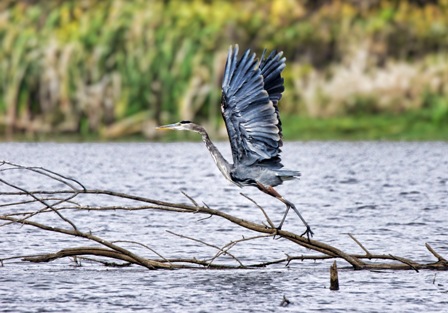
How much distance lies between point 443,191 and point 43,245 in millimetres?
10689

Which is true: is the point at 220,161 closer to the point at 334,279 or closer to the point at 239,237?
the point at 334,279

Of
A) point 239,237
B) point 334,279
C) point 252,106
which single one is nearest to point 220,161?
point 252,106

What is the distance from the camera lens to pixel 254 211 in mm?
22281

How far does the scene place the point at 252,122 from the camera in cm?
1324

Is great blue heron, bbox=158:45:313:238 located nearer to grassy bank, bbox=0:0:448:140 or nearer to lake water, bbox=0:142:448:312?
lake water, bbox=0:142:448:312

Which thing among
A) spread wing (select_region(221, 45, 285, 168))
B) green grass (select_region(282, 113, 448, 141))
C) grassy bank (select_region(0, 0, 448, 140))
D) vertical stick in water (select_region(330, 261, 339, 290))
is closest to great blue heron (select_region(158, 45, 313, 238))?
spread wing (select_region(221, 45, 285, 168))

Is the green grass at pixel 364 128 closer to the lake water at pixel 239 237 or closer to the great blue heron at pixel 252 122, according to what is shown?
the lake water at pixel 239 237

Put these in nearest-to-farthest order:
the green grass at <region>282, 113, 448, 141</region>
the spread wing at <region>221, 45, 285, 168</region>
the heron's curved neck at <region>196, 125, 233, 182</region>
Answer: the spread wing at <region>221, 45, 285, 168</region>
the heron's curved neck at <region>196, 125, 233, 182</region>
the green grass at <region>282, 113, 448, 141</region>

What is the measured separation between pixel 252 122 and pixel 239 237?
4.91 metres

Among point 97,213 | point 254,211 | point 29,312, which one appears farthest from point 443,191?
point 29,312

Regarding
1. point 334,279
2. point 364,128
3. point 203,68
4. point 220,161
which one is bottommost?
point 334,279

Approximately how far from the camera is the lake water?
12.9 metres

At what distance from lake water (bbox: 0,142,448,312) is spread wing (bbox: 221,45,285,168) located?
3.73ft

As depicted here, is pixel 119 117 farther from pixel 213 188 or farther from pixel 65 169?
pixel 213 188
